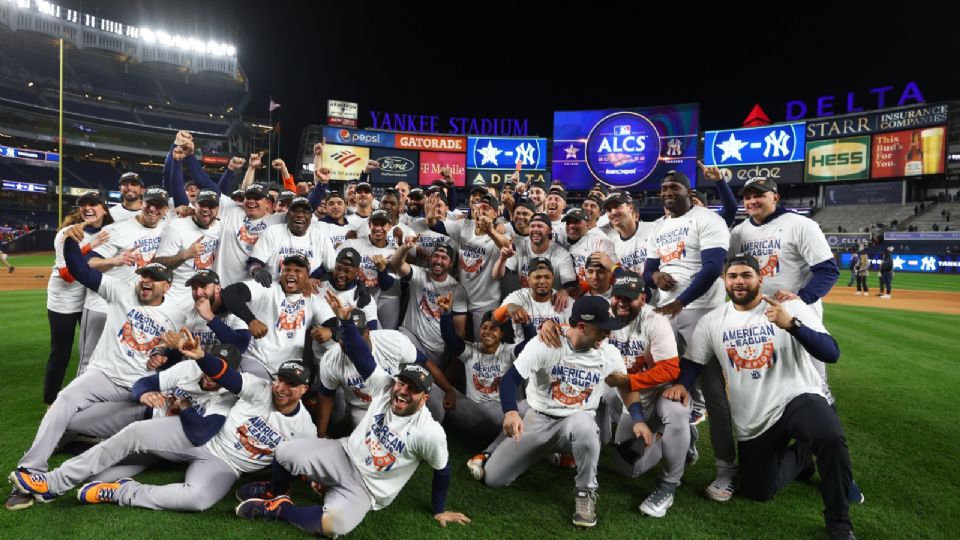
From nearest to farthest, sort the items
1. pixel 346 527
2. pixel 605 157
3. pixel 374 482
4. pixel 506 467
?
pixel 346 527
pixel 374 482
pixel 506 467
pixel 605 157

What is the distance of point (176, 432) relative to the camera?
13.3 ft

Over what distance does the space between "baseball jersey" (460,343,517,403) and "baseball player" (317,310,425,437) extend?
0.62m

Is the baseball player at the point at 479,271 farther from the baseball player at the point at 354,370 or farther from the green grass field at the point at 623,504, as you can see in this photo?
the green grass field at the point at 623,504

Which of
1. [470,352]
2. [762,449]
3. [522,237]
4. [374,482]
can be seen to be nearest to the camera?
[374,482]

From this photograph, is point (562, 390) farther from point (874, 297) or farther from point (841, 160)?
point (841, 160)

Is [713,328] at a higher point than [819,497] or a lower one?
higher

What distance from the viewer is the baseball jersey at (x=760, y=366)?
13.1 ft

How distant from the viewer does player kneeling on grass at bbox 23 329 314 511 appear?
374cm

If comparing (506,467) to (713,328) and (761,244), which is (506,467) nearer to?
(713,328)

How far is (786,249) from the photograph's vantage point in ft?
15.9

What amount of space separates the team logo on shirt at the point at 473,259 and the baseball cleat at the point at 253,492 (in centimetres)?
327

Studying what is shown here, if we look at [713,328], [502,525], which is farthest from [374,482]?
[713,328]

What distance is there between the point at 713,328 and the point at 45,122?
5897 centimetres

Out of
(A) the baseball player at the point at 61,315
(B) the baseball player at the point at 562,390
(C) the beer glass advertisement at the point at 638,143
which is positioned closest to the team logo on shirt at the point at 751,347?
(B) the baseball player at the point at 562,390
